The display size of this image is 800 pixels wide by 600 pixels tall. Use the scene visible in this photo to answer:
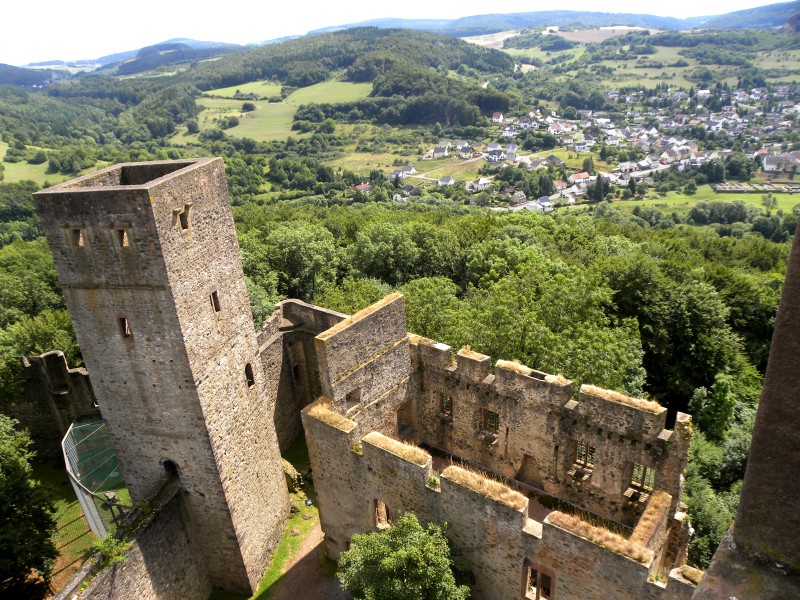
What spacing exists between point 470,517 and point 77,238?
13387mm

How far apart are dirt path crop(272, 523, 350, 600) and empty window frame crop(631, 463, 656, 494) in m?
Result: 10.6

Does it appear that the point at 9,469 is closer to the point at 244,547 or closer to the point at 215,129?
the point at 244,547

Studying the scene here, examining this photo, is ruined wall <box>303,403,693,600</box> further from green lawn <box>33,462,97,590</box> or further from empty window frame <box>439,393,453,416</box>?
green lawn <box>33,462,97,590</box>

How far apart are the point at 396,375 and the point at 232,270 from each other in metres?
7.14

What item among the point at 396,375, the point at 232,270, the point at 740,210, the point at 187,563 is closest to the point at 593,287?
the point at 396,375

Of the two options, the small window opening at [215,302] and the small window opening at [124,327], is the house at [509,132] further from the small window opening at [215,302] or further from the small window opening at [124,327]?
the small window opening at [124,327]

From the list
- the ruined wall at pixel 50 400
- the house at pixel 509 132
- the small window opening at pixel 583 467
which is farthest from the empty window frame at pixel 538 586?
the house at pixel 509 132

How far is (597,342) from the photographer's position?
77.2 ft

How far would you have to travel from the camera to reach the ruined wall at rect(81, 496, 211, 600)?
15.5m

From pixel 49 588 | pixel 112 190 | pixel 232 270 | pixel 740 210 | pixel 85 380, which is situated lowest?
pixel 740 210

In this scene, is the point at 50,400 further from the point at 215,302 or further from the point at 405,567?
the point at 405,567

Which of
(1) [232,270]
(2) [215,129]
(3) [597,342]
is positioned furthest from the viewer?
(2) [215,129]

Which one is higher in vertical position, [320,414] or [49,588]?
[320,414]

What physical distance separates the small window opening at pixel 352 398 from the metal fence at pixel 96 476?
7841 mm
